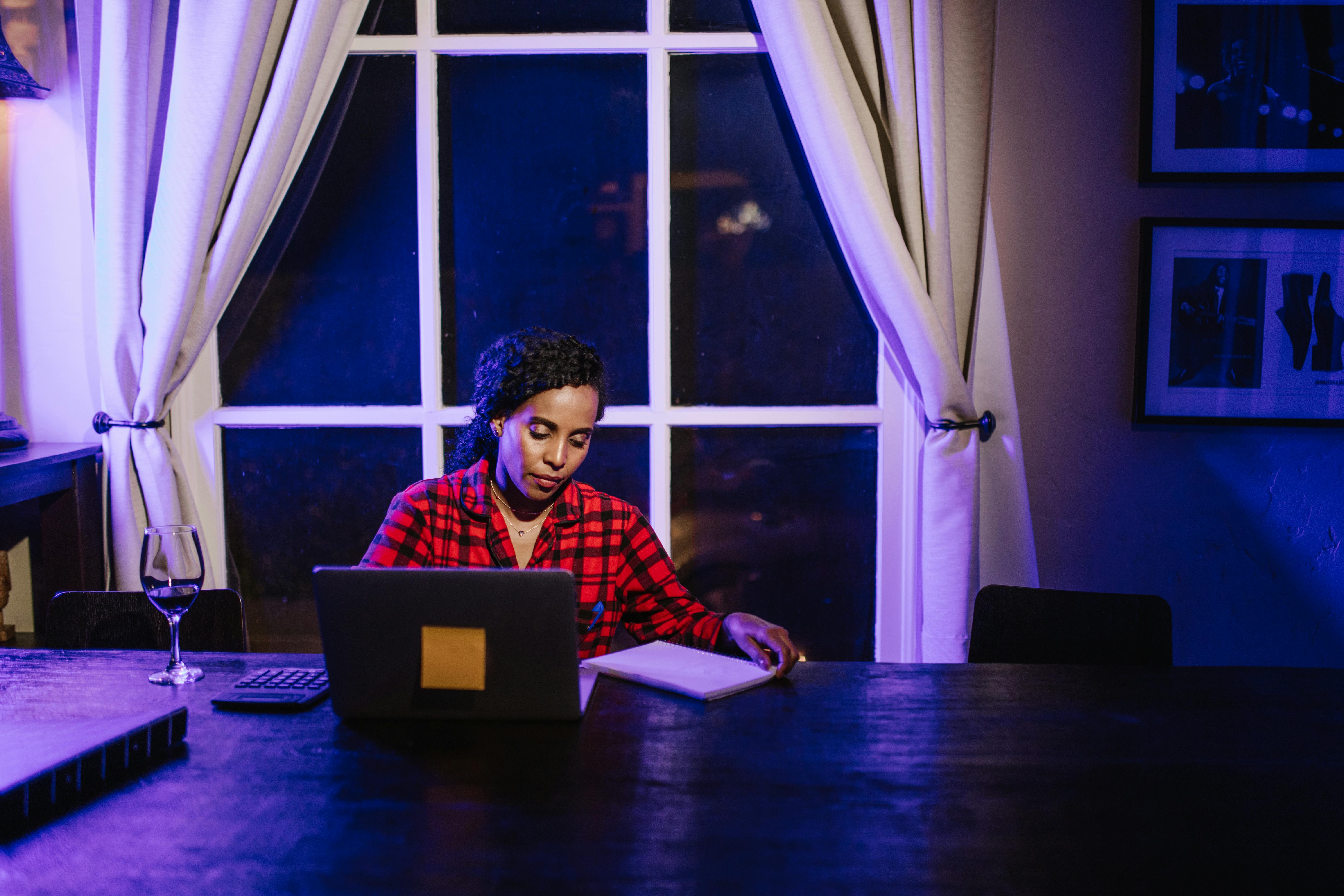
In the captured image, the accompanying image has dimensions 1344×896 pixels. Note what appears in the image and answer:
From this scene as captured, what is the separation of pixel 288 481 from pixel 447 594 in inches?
68.5

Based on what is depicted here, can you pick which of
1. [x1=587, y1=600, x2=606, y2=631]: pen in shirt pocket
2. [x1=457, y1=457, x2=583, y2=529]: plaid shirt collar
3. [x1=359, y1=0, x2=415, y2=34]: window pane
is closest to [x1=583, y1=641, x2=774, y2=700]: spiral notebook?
[x1=587, y1=600, x2=606, y2=631]: pen in shirt pocket

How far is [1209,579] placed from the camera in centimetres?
246

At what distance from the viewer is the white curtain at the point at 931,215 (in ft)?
7.40

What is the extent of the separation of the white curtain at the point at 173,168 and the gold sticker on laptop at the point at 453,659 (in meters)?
1.63

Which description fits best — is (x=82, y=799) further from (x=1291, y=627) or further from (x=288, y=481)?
(x=1291, y=627)

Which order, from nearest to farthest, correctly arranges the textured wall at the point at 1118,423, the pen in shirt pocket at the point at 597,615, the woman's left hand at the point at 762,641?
1. the woman's left hand at the point at 762,641
2. the pen in shirt pocket at the point at 597,615
3. the textured wall at the point at 1118,423

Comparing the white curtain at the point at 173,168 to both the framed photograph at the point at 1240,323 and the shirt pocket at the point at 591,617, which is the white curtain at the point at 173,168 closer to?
the shirt pocket at the point at 591,617

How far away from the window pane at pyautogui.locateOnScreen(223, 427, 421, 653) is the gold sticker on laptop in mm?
1541

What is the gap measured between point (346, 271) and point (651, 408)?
923mm

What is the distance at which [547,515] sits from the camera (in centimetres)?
180

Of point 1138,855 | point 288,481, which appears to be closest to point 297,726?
point 1138,855

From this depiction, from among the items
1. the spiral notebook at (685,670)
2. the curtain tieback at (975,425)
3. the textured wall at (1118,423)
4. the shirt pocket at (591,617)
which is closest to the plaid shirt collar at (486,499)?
the shirt pocket at (591,617)

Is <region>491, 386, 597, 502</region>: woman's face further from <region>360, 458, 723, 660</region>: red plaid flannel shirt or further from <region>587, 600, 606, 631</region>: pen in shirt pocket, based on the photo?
<region>587, 600, 606, 631</region>: pen in shirt pocket

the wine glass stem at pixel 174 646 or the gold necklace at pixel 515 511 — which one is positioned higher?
the gold necklace at pixel 515 511
